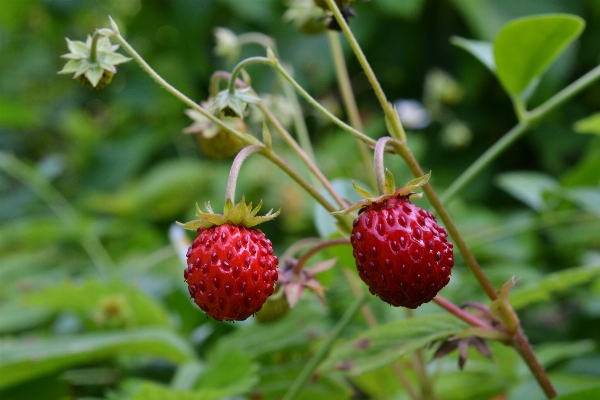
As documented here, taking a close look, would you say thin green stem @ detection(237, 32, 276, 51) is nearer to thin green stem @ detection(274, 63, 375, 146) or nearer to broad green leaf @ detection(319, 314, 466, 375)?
thin green stem @ detection(274, 63, 375, 146)

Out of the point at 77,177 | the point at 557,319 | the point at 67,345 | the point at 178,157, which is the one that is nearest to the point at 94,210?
the point at 77,177

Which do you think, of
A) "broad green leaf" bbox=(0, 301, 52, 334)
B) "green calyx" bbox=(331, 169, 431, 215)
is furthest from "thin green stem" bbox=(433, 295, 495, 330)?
"broad green leaf" bbox=(0, 301, 52, 334)

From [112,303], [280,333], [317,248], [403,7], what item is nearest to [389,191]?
[317,248]

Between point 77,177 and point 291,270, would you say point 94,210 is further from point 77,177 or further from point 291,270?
point 291,270

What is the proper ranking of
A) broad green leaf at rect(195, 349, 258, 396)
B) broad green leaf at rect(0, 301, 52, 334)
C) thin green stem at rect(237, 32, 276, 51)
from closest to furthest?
1. broad green leaf at rect(195, 349, 258, 396)
2. thin green stem at rect(237, 32, 276, 51)
3. broad green leaf at rect(0, 301, 52, 334)

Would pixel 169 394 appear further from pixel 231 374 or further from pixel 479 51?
pixel 479 51

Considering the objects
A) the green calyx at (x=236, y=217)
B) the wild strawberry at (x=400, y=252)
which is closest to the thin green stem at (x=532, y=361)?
the wild strawberry at (x=400, y=252)
